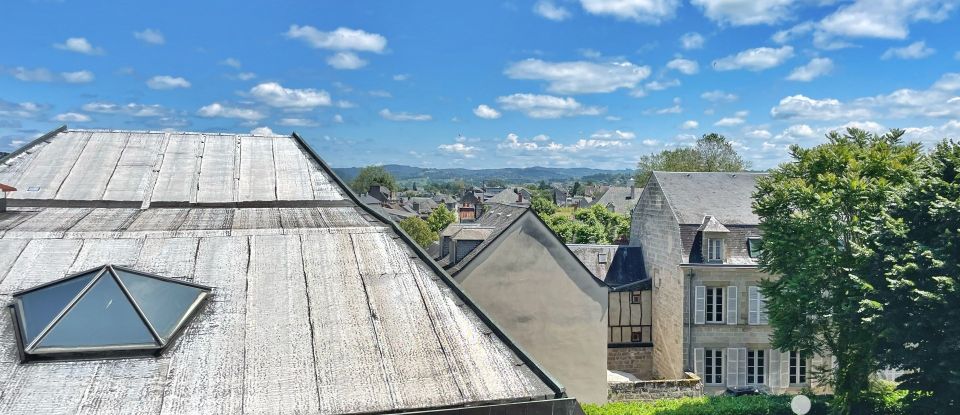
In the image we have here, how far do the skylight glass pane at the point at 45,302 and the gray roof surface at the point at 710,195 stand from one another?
75.7ft

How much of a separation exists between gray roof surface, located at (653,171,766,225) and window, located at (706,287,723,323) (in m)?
2.96

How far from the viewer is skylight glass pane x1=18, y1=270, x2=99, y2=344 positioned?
5043mm

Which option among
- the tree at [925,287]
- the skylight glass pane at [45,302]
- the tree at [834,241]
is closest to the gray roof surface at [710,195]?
the tree at [834,241]

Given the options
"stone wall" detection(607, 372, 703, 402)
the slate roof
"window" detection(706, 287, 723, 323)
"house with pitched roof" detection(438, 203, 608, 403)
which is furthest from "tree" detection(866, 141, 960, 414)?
the slate roof

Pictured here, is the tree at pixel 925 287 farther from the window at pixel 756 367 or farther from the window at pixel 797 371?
the window at pixel 797 371

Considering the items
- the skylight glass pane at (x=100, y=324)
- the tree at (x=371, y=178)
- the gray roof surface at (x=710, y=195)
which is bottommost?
the skylight glass pane at (x=100, y=324)

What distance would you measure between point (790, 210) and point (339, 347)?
17266 millimetres

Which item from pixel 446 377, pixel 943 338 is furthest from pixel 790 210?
pixel 446 377

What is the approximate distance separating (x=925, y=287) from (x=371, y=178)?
396 ft

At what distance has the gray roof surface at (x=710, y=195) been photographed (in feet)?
83.9

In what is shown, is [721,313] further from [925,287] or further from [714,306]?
[925,287]

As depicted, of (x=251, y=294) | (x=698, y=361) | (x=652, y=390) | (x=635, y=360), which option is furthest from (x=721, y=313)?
(x=251, y=294)

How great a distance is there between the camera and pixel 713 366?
80.0 ft

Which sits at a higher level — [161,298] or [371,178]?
[371,178]
